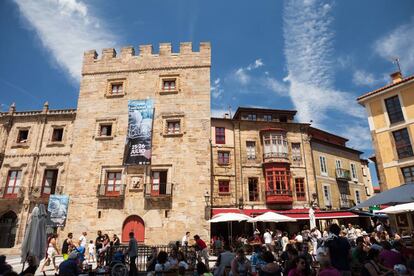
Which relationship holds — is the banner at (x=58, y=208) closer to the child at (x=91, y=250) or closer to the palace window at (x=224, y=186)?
the child at (x=91, y=250)

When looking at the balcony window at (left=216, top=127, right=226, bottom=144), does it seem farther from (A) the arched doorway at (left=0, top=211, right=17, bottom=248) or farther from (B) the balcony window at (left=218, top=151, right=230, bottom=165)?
(A) the arched doorway at (left=0, top=211, right=17, bottom=248)

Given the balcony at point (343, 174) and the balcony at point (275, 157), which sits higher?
the balcony at point (275, 157)

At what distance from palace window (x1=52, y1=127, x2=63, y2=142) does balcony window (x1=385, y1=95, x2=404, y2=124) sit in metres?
25.6

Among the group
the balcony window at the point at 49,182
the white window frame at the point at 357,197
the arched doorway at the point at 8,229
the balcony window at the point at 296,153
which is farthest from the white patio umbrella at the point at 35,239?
the white window frame at the point at 357,197

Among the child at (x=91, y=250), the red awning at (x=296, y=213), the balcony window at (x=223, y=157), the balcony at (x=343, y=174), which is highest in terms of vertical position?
the balcony window at (x=223, y=157)

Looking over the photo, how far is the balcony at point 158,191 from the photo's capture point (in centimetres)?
1855

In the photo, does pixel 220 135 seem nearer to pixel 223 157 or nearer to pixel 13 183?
pixel 223 157

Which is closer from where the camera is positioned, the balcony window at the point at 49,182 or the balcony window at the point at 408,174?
the balcony window at the point at 408,174

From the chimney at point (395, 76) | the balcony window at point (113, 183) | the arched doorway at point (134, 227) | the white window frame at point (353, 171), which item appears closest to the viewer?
the arched doorway at point (134, 227)

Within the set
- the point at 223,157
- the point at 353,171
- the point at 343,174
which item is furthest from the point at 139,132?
the point at 353,171

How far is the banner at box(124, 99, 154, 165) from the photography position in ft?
64.0

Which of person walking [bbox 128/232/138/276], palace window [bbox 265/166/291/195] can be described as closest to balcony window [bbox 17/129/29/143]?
person walking [bbox 128/232/138/276]

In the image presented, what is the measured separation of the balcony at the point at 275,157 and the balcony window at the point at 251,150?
0.96 meters

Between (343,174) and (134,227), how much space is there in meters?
21.5
